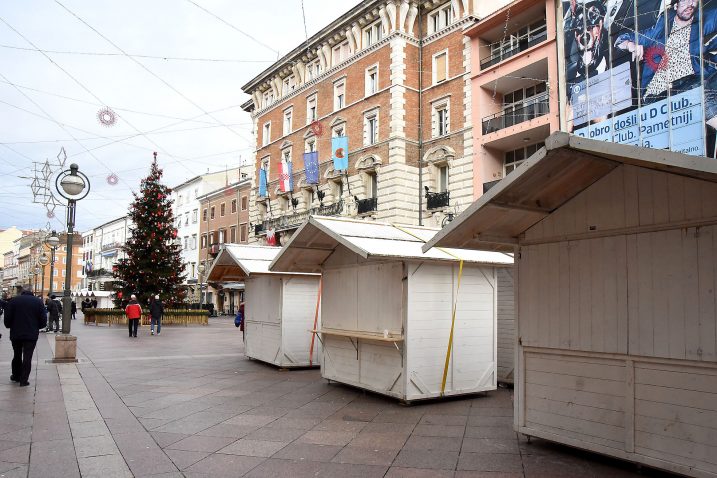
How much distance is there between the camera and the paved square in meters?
6.07

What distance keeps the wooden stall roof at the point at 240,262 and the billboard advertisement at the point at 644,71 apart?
1453cm

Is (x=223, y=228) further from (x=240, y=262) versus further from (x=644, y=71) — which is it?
(x=240, y=262)

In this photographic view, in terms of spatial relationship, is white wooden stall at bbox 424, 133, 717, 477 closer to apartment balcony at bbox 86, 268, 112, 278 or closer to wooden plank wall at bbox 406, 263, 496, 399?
wooden plank wall at bbox 406, 263, 496, 399

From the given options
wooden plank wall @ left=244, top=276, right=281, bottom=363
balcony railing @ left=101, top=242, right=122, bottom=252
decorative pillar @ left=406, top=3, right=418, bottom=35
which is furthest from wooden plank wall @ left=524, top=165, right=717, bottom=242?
balcony railing @ left=101, top=242, right=122, bottom=252

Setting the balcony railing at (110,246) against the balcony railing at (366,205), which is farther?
the balcony railing at (110,246)

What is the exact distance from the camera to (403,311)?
9.52m

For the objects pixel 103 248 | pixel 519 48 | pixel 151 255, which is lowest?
pixel 151 255

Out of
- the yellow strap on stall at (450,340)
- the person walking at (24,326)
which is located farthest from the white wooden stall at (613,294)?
the person walking at (24,326)

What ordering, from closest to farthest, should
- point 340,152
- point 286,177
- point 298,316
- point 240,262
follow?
point 298,316, point 240,262, point 340,152, point 286,177

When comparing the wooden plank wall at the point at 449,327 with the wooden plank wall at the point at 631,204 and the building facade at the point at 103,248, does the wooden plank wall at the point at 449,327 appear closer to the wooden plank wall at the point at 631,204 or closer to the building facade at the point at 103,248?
the wooden plank wall at the point at 631,204

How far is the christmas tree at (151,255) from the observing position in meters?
37.6

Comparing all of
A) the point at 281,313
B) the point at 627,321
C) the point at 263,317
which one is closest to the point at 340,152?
the point at 263,317

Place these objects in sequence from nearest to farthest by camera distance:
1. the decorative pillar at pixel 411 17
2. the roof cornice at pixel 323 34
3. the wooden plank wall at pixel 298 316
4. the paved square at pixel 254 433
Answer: the paved square at pixel 254 433 → the wooden plank wall at pixel 298 316 → the decorative pillar at pixel 411 17 → the roof cornice at pixel 323 34

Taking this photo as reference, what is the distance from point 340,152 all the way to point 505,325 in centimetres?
2771
